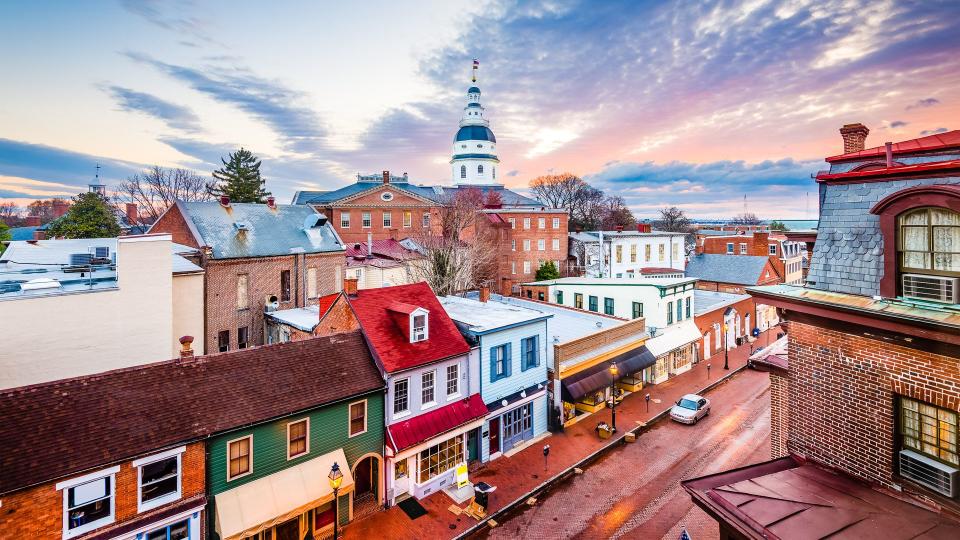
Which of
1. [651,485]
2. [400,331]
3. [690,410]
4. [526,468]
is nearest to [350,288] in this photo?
[400,331]

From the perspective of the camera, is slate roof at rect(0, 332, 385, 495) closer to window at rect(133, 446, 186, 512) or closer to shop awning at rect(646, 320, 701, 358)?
window at rect(133, 446, 186, 512)

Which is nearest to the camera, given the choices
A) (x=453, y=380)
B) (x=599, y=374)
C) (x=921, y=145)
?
(x=921, y=145)

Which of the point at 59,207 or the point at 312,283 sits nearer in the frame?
the point at 312,283

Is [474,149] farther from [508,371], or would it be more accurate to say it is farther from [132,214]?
[508,371]

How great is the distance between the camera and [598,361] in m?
24.2

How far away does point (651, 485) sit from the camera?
17.4m

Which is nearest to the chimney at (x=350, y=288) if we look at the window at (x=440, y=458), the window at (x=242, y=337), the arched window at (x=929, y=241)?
the window at (x=440, y=458)

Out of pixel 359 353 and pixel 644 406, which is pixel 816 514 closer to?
pixel 359 353

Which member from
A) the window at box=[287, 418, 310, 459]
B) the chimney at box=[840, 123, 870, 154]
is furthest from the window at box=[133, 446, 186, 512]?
the chimney at box=[840, 123, 870, 154]

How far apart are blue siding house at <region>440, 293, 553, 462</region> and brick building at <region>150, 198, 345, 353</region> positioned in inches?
631

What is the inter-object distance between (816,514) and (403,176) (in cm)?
7068

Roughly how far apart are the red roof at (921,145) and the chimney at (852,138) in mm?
1499

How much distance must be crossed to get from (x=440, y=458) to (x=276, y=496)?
20.7ft

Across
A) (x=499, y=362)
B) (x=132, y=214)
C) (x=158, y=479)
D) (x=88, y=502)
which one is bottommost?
(x=88, y=502)
